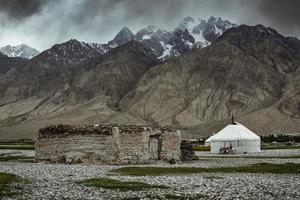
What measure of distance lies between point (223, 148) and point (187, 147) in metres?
18.8

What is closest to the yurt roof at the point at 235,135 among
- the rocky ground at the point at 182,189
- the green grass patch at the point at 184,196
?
the rocky ground at the point at 182,189

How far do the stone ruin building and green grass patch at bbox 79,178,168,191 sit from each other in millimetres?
12352

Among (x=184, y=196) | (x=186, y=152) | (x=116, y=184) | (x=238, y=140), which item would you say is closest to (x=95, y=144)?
(x=186, y=152)

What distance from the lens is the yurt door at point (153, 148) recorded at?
40.2m

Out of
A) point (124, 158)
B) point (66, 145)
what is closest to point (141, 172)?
point (124, 158)

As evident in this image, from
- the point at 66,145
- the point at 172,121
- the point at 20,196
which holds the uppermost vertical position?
the point at 172,121

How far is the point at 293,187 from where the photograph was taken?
20.8 meters

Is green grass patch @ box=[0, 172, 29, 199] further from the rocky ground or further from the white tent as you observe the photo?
the white tent

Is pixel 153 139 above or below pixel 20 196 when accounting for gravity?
above

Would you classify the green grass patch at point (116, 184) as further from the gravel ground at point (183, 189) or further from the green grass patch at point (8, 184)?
the green grass patch at point (8, 184)

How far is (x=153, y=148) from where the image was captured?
4050 cm

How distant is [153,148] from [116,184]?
1836 centimetres

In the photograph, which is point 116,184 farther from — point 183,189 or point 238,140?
point 238,140

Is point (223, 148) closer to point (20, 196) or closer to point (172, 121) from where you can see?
point (20, 196)
